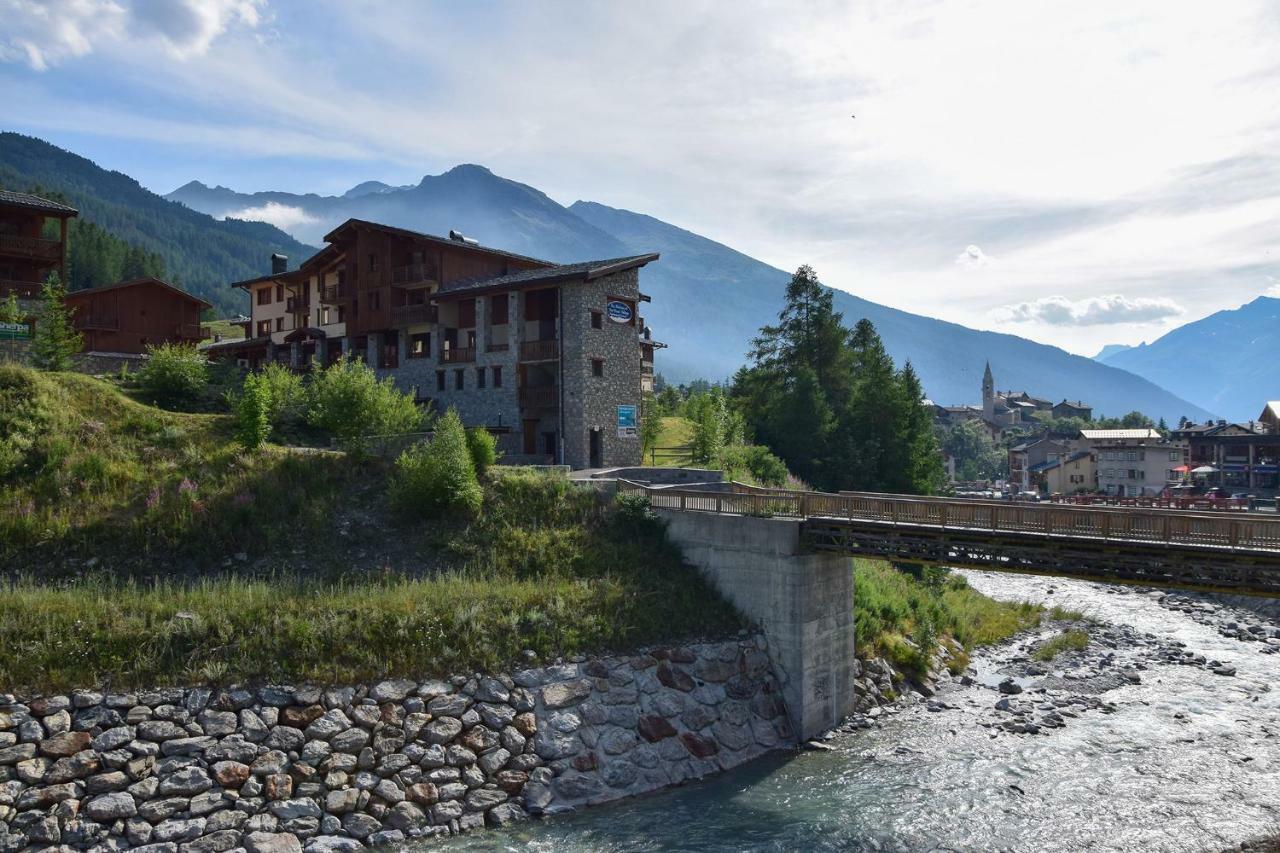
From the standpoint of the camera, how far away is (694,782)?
26.7 m

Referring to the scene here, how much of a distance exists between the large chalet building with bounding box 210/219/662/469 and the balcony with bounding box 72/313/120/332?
12906 mm

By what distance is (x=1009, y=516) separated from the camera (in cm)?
2691

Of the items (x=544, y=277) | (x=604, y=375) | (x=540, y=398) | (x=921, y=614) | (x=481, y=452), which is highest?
(x=544, y=277)

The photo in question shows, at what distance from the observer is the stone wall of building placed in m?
48.2

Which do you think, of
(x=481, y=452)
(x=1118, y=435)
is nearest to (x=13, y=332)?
(x=481, y=452)

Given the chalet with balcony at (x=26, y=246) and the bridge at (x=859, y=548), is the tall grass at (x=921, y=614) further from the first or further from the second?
the chalet with balcony at (x=26, y=246)

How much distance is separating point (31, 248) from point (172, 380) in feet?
73.5

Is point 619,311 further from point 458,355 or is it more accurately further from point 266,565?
point 266,565

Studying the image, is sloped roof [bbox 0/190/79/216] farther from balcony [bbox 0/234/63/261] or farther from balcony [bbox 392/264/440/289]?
balcony [bbox 392/264/440/289]

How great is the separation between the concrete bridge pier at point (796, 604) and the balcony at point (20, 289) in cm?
5087

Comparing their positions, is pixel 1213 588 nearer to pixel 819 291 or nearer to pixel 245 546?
pixel 245 546

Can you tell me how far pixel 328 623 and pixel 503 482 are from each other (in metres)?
13.0

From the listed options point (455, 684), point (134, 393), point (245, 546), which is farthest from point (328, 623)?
point (134, 393)

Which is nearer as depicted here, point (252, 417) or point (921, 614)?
point (252, 417)
